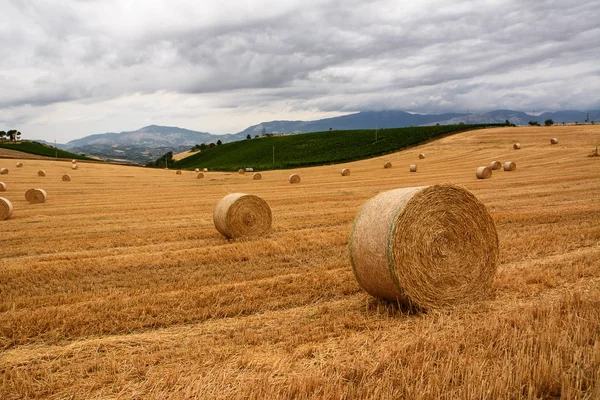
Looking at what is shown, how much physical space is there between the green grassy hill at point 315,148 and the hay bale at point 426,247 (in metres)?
53.7

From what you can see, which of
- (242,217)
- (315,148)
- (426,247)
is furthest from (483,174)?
(315,148)

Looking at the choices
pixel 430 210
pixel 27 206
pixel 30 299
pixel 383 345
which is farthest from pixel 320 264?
pixel 27 206

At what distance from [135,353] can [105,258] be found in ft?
19.9

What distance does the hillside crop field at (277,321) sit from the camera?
4.16 metres

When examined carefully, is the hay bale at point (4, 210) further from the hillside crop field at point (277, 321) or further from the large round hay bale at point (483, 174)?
the large round hay bale at point (483, 174)

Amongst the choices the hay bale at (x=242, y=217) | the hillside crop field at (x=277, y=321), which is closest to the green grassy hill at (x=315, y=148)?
the hay bale at (x=242, y=217)

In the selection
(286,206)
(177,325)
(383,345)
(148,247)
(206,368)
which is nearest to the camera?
(206,368)

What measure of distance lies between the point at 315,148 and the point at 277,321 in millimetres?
76540

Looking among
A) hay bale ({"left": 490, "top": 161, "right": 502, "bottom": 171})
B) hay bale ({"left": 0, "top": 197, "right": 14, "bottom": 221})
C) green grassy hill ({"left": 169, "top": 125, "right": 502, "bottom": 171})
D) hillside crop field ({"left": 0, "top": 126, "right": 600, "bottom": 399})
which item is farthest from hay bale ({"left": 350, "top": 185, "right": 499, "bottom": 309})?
green grassy hill ({"left": 169, "top": 125, "right": 502, "bottom": 171})

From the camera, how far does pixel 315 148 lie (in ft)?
270

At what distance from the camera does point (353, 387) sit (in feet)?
13.1

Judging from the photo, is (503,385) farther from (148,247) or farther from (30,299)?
(148,247)

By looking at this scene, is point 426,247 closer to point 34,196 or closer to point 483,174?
point 483,174

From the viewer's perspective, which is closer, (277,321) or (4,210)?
(277,321)
